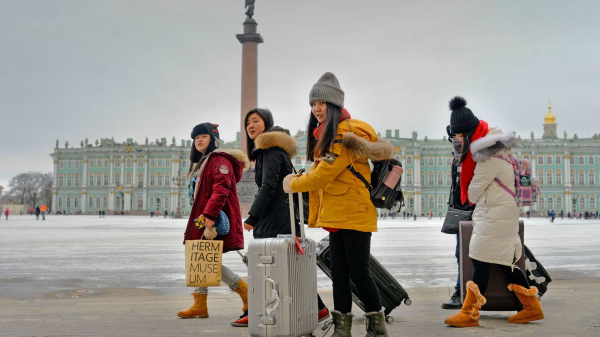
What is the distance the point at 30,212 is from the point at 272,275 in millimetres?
83732

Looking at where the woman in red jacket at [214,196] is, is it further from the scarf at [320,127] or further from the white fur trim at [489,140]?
the white fur trim at [489,140]

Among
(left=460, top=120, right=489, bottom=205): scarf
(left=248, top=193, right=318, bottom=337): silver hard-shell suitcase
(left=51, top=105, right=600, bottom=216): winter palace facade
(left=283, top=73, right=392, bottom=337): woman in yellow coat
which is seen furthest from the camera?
(left=51, top=105, right=600, bottom=216): winter palace facade

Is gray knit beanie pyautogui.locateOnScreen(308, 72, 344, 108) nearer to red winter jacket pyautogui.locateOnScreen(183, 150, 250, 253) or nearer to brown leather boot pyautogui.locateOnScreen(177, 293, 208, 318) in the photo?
red winter jacket pyautogui.locateOnScreen(183, 150, 250, 253)

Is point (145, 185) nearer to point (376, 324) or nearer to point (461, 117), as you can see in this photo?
point (461, 117)

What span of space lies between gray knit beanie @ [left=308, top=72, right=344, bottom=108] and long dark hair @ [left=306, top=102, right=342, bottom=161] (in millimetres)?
36

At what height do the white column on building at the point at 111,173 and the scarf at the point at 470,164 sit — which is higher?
the white column on building at the point at 111,173

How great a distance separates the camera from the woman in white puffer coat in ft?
11.7

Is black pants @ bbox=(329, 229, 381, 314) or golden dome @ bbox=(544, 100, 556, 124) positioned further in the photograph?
golden dome @ bbox=(544, 100, 556, 124)

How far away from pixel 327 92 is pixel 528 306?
6.60 feet

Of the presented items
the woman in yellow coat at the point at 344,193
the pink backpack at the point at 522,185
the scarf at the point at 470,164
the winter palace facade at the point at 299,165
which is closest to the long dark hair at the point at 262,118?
the woman in yellow coat at the point at 344,193

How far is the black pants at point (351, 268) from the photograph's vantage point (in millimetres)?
3074

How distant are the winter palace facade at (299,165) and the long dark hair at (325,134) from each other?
71.9m

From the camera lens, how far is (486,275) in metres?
3.66

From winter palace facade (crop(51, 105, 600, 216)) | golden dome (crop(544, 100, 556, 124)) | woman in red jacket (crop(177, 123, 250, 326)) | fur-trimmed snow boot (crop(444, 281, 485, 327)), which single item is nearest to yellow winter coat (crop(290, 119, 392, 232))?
woman in red jacket (crop(177, 123, 250, 326))
